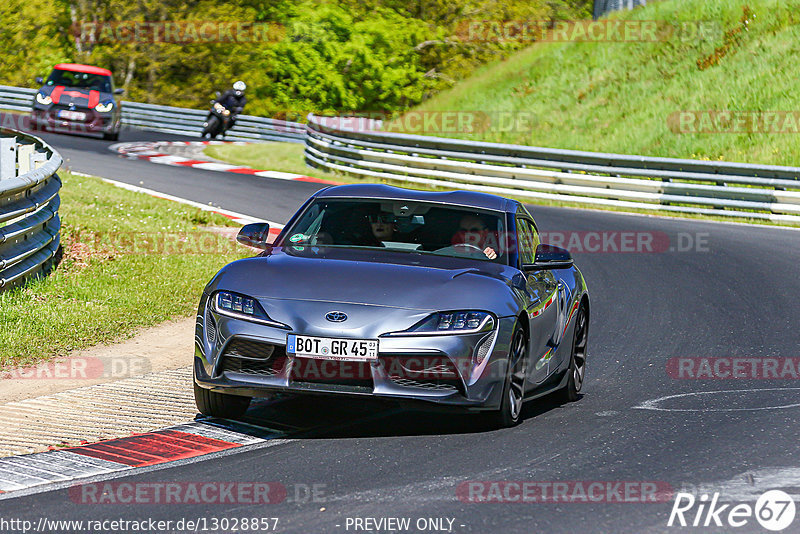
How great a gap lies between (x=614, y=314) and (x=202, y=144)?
2448 centimetres

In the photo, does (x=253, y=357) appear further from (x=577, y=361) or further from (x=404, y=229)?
(x=577, y=361)

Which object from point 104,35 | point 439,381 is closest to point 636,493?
point 439,381

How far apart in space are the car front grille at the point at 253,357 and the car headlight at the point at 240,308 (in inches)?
4.9

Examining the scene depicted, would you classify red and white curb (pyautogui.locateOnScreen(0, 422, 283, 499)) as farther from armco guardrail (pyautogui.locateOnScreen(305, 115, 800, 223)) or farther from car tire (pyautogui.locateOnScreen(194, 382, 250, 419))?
armco guardrail (pyautogui.locateOnScreen(305, 115, 800, 223))

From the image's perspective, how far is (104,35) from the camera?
56.0 metres

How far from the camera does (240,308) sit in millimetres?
6855

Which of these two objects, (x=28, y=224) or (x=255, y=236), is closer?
(x=255, y=236)

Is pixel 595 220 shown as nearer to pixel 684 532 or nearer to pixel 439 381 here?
pixel 439 381

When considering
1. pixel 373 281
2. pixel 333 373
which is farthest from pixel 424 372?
pixel 373 281

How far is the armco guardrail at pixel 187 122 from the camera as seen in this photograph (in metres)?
41.3

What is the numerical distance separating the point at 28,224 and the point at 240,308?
5262 mm

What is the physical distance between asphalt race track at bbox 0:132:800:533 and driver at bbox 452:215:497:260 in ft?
3.69

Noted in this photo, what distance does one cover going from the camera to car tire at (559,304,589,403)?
860cm

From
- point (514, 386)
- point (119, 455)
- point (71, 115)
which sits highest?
point (514, 386)
